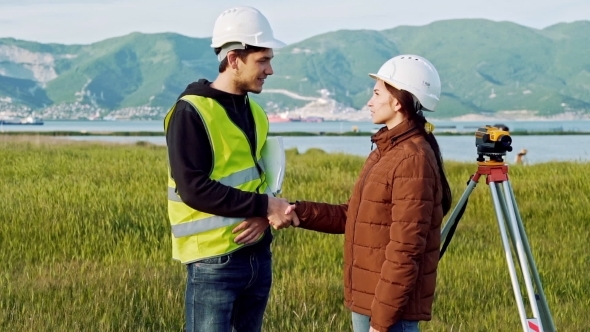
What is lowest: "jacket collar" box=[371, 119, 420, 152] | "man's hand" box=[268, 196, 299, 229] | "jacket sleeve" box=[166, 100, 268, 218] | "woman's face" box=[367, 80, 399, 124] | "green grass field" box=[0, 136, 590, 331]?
"green grass field" box=[0, 136, 590, 331]

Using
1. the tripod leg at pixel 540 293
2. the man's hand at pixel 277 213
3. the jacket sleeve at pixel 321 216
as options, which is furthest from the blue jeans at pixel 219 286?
the tripod leg at pixel 540 293

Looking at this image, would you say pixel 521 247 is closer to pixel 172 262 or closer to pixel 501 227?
pixel 501 227

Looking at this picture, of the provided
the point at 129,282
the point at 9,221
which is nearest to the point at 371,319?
the point at 129,282

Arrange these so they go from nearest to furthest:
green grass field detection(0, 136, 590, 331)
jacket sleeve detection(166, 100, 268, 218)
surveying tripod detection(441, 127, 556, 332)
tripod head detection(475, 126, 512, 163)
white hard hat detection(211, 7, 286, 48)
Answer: jacket sleeve detection(166, 100, 268, 218)
white hard hat detection(211, 7, 286, 48)
tripod head detection(475, 126, 512, 163)
surveying tripod detection(441, 127, 556, 332)
green grass field detection(0, 136, 590, 331)

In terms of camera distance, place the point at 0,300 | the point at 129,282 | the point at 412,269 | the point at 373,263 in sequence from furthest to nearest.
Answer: the point at 129,282, the point at 0,300, the point at 373,263, the point at 412,269

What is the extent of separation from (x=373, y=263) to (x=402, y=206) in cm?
31

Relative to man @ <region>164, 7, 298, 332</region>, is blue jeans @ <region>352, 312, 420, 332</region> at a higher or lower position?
lower

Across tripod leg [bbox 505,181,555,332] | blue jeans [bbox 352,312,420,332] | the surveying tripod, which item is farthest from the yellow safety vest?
tripod leg [bbox 505,181,555,332]

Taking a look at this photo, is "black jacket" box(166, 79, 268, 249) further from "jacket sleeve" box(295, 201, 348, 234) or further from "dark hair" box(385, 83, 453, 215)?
"dark hair" box(385, 83, 453, 215)

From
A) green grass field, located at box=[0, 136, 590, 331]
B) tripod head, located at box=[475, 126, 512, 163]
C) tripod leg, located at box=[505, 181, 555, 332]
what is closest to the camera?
tripod head, located at box=[475, 126, 512, 163]

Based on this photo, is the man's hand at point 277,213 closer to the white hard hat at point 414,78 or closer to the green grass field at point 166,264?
the white hard hat at point 414,78

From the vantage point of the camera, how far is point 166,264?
22.9 ft

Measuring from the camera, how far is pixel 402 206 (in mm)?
2943

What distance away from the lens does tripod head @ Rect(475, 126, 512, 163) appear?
356cm
